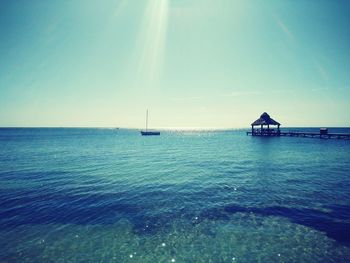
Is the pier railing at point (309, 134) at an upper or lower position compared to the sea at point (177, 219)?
upper

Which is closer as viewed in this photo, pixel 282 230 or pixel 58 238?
pixel 58 238

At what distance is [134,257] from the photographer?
255 inches

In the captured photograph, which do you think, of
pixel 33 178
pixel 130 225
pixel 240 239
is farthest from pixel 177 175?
pixel 33 178

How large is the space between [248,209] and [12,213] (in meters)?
11.3

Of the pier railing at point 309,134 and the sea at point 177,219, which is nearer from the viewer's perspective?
the sea at point 177,219

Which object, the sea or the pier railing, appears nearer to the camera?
the sea

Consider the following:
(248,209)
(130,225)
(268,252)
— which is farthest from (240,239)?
(130,225)

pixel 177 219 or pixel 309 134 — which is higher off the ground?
pixel 309 134

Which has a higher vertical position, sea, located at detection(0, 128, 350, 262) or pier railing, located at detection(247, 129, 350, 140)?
pier railing, located at detection(247, 129, 350, 140)

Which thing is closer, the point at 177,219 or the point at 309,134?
the point at 177,219

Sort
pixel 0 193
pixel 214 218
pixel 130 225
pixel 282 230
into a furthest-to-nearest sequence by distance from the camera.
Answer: pixel 0 193 → pixel 214 218 → pixel 130 225 → pixel 282 230

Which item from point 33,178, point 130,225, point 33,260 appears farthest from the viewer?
point 33,178

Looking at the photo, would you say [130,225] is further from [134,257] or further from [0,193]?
[0,193]

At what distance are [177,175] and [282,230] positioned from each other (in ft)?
34.0
